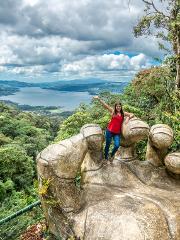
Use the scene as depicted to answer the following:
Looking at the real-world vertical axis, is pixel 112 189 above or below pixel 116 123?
below

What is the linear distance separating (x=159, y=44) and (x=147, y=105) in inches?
146

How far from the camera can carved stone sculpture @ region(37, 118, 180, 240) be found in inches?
201

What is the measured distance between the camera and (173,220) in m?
5.29

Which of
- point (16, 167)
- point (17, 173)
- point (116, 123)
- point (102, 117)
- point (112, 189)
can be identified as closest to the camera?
point (112, 189)

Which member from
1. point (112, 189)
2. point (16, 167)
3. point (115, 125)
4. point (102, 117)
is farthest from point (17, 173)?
point (112, 189)

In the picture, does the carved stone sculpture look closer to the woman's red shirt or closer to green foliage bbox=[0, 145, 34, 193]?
the woman's red shirt

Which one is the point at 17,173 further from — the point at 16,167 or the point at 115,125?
the point at 115,125

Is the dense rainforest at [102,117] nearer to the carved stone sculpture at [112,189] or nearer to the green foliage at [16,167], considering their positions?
the green foliage at [16,167]

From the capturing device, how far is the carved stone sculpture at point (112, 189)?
509cm

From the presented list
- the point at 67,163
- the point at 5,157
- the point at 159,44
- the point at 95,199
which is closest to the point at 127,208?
the point at 95,199

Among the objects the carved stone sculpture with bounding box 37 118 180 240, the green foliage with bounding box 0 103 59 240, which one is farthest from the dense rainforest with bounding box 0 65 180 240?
the carved stone sculpture with bounding box 37 118 180 240

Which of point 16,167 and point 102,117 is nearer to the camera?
point 102,117

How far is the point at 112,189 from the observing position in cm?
594

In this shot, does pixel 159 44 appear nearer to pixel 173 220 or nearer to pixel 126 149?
pixel 126 149
